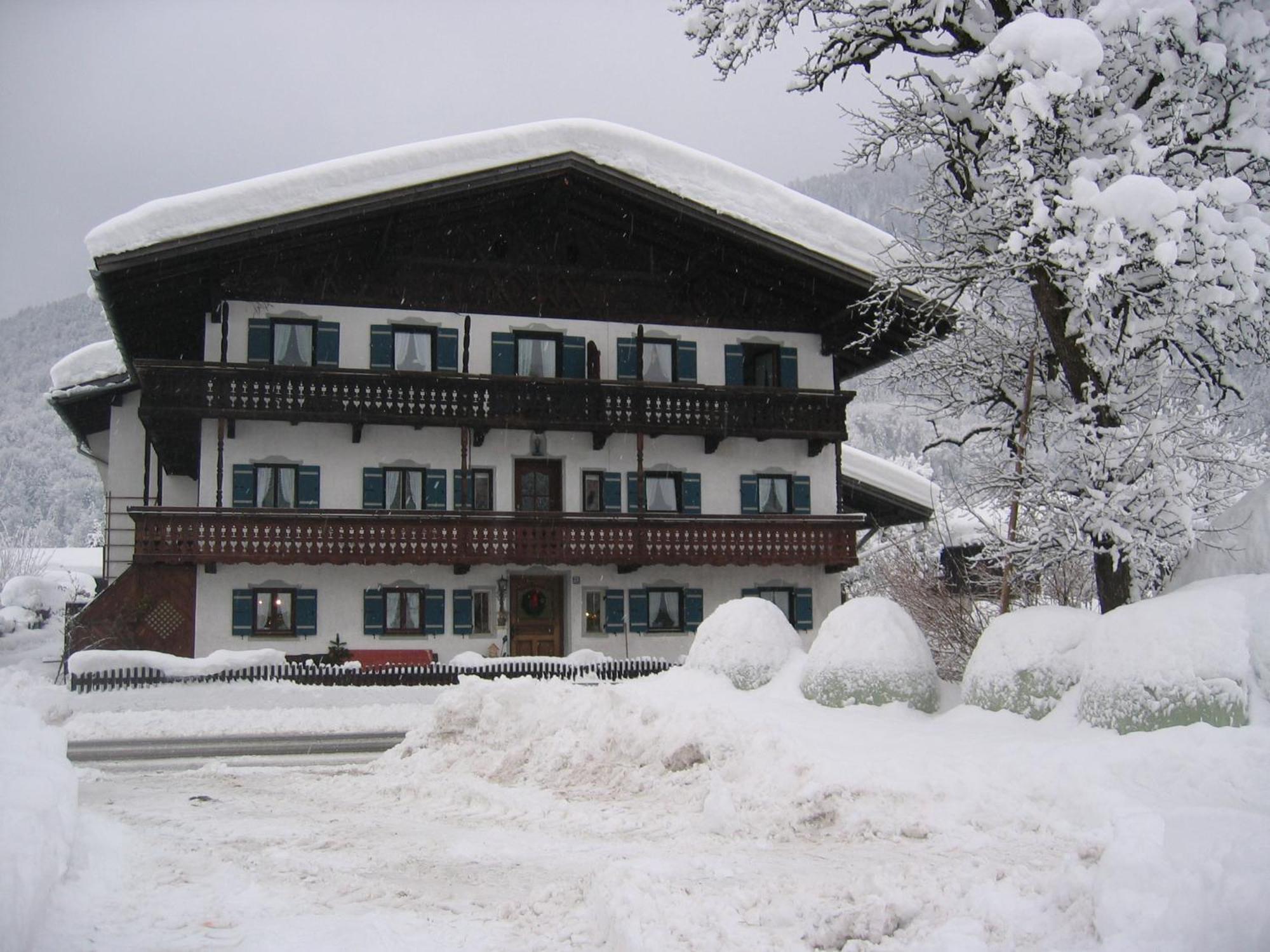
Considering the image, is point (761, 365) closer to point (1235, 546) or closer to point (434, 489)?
point (434, 489)

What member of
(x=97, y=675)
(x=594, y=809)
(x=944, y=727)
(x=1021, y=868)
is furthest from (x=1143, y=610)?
(x=97, y=675)

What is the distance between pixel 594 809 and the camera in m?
9.96

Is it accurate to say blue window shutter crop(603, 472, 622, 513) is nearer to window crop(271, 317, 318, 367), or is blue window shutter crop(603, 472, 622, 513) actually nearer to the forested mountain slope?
window crop(271, 317, 318, 367)

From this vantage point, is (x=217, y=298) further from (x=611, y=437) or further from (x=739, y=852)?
(x=739, y=852)

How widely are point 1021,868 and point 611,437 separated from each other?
77.6 ft

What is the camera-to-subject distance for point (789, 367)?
3139 cm

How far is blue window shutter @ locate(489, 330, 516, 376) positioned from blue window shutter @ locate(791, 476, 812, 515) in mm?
8468

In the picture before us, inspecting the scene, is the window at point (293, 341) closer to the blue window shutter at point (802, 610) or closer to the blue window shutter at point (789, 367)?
the blue window shutter at point (789, 367)

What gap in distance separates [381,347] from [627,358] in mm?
6487

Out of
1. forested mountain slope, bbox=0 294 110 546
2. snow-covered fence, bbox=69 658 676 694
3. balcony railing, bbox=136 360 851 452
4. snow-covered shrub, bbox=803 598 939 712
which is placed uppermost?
forested mountain slope, bbox=0 294 110 546

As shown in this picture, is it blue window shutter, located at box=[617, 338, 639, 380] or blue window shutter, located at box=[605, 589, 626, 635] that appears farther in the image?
blue window shutter, located at box=[617, 338, 639, 380]

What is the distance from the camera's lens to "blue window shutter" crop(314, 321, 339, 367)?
1093 inches

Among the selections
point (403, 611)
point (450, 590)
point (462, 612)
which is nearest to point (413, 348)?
point (450, 590)

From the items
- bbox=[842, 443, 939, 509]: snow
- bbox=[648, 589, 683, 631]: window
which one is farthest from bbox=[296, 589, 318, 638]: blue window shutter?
bbox=[842, 443, 939, 509]: snow
